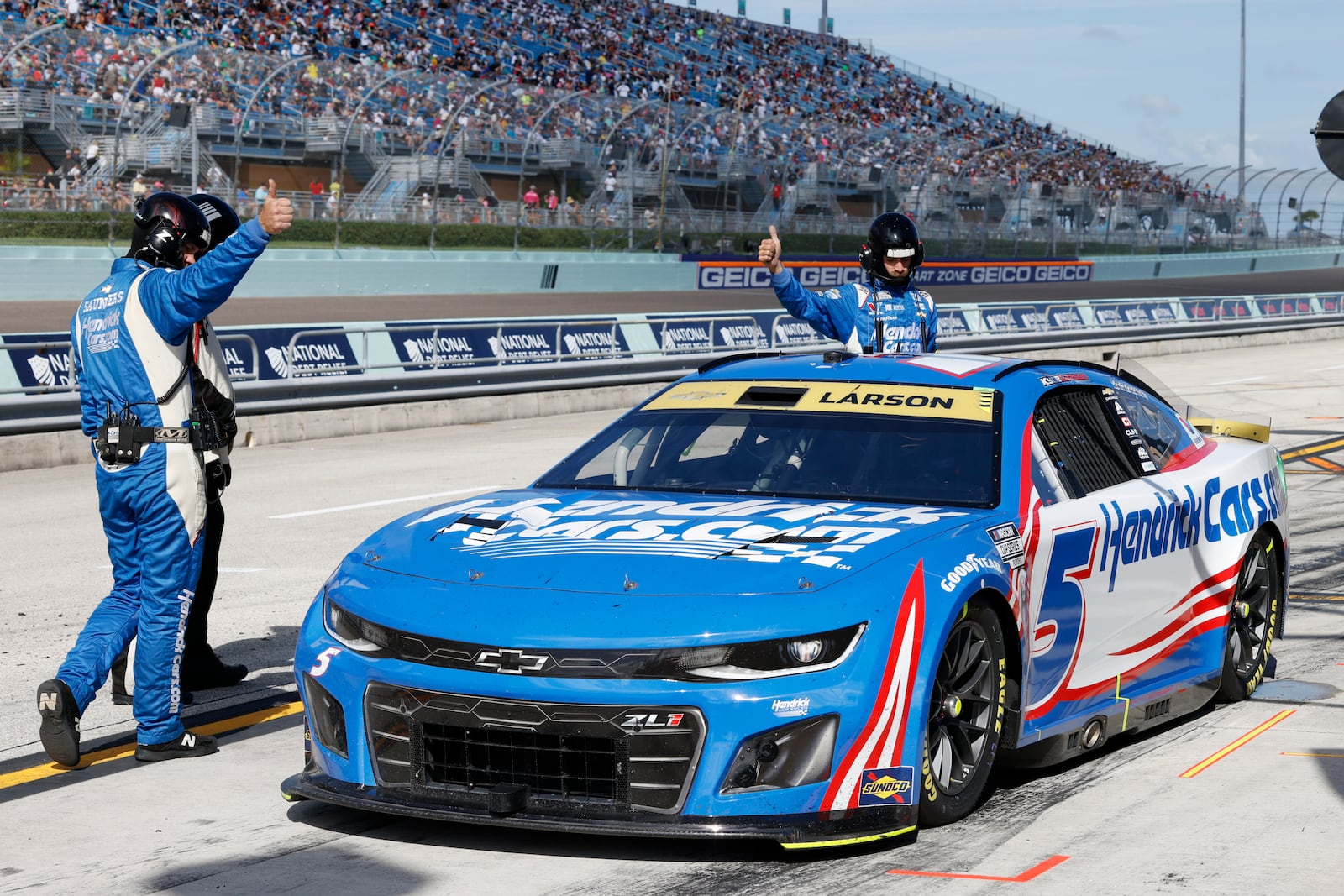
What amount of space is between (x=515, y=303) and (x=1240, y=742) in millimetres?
31422

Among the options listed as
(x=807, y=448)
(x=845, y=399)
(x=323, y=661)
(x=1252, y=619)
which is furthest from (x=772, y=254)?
(x=323, y=661)

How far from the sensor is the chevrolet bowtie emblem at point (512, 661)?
4301 millimetres

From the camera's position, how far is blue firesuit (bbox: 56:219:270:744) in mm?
5566

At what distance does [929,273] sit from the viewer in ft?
156

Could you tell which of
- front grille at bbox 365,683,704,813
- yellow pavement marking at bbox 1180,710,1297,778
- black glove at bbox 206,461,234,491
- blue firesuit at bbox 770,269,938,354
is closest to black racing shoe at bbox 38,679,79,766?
black glove at bbox 206,461,234,491

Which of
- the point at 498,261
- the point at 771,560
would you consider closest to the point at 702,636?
the point at 771,560

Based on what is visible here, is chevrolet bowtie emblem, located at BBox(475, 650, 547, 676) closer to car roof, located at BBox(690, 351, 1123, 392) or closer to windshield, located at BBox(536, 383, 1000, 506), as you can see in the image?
windshield, located at BBox(536, 383, 1000, 506)

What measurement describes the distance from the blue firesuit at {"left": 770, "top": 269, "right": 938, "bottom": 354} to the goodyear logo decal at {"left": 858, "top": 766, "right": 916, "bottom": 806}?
12.7 feet

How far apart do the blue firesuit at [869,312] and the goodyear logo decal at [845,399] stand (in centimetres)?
207

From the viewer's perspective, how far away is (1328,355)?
3412cm

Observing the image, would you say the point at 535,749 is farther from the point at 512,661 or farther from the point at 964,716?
the point at 964,716

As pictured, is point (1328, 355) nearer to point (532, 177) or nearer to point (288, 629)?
point (532, 177)

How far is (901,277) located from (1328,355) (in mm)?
28753

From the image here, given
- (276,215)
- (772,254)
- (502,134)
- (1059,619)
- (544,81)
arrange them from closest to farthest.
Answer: (1059,619)
(276,215)
(772,254)
(502,134)
(544,81)
